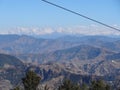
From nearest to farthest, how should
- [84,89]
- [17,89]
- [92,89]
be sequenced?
[17,89]
[92,89]
[84,89]

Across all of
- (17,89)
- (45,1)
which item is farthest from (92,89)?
(45,1)

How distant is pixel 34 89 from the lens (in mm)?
90438

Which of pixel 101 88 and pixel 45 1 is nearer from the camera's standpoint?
pixel 45 1

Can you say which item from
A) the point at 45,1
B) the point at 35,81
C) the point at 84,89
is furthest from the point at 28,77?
the point at 45,1

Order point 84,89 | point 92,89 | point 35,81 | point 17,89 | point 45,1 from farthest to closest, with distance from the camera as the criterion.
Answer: point 84,89 → point 92,89 → point 35,81 → point 17,89 → point 45,1

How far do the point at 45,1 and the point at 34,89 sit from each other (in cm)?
7373

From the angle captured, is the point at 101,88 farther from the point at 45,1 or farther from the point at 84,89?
the point at 45,1

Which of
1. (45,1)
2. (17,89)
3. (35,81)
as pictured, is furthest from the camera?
(35,81)

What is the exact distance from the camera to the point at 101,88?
308 ft

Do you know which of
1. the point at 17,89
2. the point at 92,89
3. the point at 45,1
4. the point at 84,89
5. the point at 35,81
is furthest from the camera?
the point at 84,89

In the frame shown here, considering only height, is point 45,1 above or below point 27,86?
above

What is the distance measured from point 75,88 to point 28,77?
1292 centimetres

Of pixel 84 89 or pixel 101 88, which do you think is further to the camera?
pixel 84 89

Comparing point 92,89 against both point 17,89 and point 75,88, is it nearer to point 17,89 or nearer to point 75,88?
point 75,88
